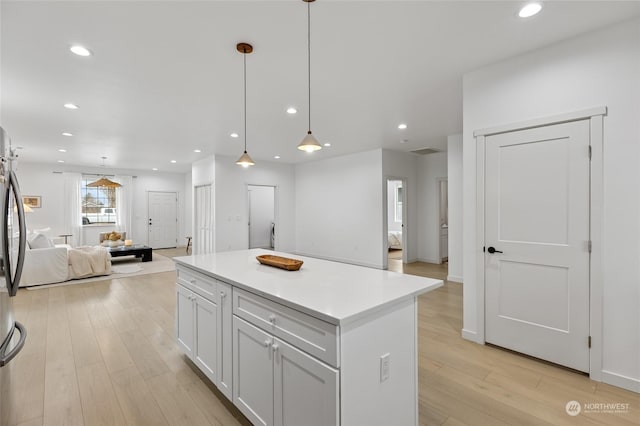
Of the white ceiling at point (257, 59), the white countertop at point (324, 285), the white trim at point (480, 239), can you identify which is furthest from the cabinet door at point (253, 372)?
the white trim at point (480, 239)

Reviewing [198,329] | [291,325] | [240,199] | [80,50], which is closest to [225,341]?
[198,329]

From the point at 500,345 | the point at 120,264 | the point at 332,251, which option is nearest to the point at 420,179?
the point at 332,251

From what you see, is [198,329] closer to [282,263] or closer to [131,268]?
[282,263]

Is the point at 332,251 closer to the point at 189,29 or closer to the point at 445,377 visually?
the point at 445,377

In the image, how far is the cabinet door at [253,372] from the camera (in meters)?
1.60

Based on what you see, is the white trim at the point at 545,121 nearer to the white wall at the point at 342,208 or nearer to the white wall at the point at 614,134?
the white wall at the point at 614,134

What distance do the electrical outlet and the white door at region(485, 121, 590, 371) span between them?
1879 millimetres

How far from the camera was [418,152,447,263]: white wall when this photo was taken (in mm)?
6906

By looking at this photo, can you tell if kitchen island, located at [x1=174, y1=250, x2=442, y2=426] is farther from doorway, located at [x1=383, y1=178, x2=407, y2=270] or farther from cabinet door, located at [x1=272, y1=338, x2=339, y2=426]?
doorway, located at [x1=383, y1=178, x2=407, y2=270]

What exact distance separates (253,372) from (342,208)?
5.70 metres

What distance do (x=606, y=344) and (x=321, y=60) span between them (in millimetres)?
3245

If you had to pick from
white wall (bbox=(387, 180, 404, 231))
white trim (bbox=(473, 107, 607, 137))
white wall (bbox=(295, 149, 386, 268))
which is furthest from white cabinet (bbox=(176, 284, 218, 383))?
white wall (bbox=(387, 180, 404, 231))

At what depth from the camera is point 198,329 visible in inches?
90.3

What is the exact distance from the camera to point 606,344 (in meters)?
2.24
